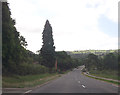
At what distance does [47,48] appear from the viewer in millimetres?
57219

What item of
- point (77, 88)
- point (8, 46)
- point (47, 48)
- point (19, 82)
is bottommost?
point (77, 88)

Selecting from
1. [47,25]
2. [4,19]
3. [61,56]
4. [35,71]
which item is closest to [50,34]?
[47,25]

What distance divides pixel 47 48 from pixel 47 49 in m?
0.39

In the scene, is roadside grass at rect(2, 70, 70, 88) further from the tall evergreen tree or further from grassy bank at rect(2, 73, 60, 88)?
the tall evergreen tree

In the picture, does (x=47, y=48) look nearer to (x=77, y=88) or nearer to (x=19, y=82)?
(x=19, y=82)

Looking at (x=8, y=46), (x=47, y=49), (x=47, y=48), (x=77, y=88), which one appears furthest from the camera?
(x=47, y=48)

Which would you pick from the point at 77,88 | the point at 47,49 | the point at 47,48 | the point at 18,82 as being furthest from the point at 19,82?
the point at 47,48

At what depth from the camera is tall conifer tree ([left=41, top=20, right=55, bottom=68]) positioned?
188 feet

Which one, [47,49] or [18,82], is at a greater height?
[47,49]

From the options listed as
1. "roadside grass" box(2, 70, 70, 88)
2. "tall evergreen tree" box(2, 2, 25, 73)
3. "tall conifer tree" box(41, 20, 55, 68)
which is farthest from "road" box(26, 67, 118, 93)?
"tall conifer tree" box(41, 20, 55, 68)

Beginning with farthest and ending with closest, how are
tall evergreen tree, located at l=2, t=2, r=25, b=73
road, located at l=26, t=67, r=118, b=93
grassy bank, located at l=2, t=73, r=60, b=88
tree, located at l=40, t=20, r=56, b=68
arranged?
tree, located at l=40, t=20, r=56, b=68, tall evergreen tree, located at l=2, t=2, r=25, b=73, grassy bank, located at l=2, t=73, r=60, b=88, road, located at l=26, t=67, r=118, b=93

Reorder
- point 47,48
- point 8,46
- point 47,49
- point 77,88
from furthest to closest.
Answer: point 47,48, point 47,49, point 8,46, point 77,88

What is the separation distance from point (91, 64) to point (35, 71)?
8120 cm

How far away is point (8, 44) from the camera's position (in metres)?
23.4
